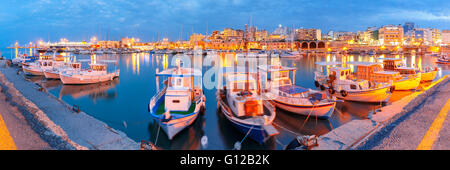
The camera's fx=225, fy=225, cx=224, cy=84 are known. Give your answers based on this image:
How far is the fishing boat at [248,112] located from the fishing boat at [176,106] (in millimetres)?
1827


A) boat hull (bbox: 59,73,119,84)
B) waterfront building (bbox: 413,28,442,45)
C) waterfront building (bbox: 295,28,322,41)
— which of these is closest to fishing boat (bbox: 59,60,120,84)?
boat hull (bbox: 59,73,119,84)

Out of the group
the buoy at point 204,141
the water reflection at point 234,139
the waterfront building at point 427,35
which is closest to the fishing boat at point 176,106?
the buoy at point 204,141

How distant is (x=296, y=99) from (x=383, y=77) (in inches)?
419

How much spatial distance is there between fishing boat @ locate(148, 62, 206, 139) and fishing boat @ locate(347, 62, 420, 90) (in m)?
14.4

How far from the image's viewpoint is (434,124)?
310 inches

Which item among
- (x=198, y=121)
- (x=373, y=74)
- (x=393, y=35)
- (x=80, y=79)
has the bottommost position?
(x=198, y=121)

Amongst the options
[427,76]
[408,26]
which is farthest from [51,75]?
[408,26]

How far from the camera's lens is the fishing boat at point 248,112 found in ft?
28.9

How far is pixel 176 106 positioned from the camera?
10594mm

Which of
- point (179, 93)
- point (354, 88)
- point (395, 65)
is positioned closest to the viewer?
point (179, 93)

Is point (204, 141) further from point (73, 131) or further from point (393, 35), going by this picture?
point (393, 35)
